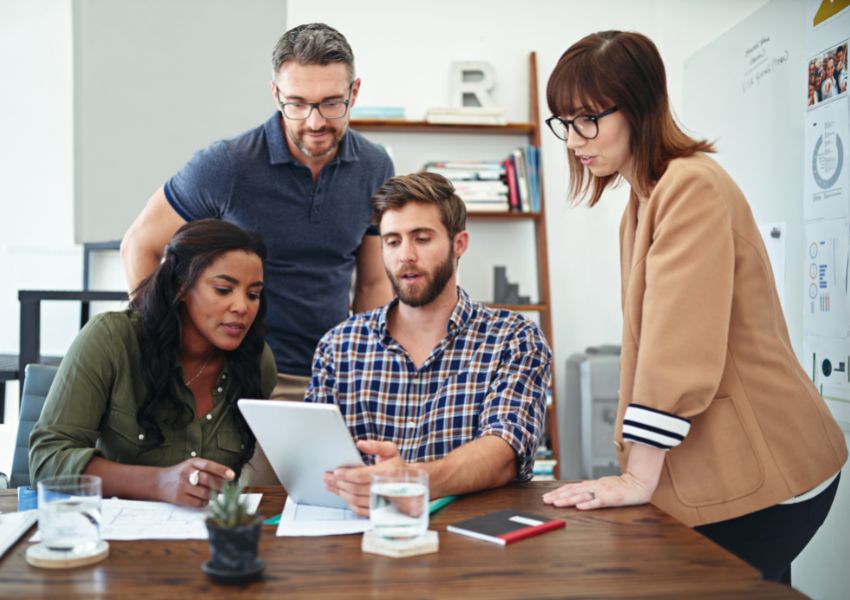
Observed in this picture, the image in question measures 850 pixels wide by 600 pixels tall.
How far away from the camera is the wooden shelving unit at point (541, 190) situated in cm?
434

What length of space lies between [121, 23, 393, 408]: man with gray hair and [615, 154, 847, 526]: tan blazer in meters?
0.97

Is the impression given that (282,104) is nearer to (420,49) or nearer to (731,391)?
(731,391)

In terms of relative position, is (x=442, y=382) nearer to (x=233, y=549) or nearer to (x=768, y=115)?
(x=233, y=549)

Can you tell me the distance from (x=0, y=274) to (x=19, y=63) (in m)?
1.02

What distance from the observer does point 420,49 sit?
451 centimetres

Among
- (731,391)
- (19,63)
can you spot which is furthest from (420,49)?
(731,391)

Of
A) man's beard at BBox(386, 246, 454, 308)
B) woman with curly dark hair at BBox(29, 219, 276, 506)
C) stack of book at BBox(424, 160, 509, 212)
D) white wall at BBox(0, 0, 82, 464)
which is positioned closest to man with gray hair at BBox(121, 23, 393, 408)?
woman with curly dark hair at BBox(29, 219, 276, 506)

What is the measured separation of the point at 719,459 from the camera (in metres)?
1.42

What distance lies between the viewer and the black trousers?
144 cm

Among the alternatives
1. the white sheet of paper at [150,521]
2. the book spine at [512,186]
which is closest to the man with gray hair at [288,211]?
the white sheet of paper at [150,521]

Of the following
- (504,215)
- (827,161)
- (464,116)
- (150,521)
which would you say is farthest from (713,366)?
(464,116)

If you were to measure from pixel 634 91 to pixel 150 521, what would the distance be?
3.46ft

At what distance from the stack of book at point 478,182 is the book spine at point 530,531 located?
3002mm

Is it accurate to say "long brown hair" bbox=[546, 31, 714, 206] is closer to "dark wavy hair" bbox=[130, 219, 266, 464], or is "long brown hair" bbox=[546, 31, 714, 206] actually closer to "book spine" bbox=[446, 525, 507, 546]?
"book spine" bbox=[446, 525, 507, 546]
